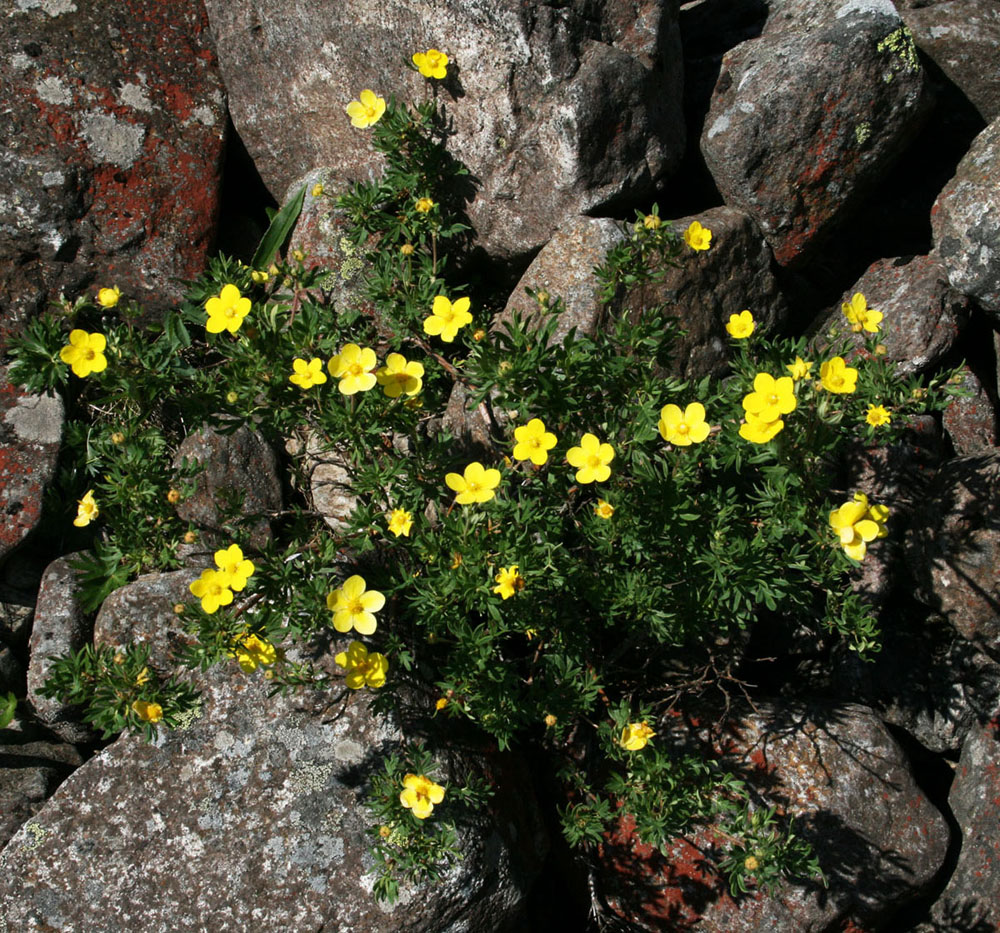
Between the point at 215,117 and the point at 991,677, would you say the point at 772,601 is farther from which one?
the point at 215,117

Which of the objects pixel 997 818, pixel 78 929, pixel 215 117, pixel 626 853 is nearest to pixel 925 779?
pixel 997 818

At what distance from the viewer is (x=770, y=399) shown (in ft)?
10.1

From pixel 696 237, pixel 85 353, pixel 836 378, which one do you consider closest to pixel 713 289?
pixel 696 237

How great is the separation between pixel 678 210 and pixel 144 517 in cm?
316

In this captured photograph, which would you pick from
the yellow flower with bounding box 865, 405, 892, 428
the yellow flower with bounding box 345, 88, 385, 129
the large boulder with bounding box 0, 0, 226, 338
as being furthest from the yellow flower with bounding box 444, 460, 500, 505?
the large boulder with bounding box 0, 0, 226, 338

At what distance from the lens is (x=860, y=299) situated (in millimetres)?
3438

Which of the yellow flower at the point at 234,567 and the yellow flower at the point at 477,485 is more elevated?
the yellow flower at the point at 234,567

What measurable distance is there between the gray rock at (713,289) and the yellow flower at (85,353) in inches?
89.4

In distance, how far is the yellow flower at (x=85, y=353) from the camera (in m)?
3.22

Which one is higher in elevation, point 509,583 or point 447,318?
point 447,318

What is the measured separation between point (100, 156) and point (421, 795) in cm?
342

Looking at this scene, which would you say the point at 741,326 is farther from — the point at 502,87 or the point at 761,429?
the point at 502,87

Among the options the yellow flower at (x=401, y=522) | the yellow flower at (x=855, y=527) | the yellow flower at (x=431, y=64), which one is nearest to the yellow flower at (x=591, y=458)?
the yellow flower at (x=401, y=522)

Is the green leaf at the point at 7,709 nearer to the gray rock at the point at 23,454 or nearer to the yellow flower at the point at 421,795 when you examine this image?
the gray rock at the point at 23,454
